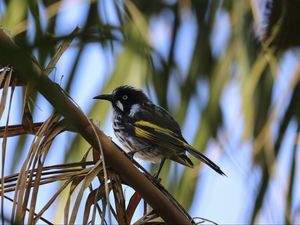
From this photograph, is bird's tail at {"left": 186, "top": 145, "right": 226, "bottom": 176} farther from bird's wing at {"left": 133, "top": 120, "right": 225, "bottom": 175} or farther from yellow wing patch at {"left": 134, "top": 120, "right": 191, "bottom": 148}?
yellow wing patch at {"left": 134, "top": 120, "right": 191, "bottom": 148}

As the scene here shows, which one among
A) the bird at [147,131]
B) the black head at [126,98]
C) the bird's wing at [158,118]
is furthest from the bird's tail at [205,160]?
the black head at [126,98]

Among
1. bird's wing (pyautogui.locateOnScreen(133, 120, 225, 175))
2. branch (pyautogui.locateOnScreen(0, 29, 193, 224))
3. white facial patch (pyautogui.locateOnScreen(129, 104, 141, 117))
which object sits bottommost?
bird's wing (pyautogui.locateOnScreen(133, 120, 225, 175))

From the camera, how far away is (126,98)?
12.6ft

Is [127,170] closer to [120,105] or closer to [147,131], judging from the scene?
[147,131]

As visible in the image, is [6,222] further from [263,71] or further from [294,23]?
[263,71]

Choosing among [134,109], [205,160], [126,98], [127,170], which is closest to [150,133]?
[134,109]

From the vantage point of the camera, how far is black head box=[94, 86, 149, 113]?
3676 millimetres

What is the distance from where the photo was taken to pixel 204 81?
8.63ft

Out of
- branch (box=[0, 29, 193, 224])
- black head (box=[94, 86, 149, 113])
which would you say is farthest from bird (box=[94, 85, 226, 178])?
branch (box=[0, 29, 193, 224])

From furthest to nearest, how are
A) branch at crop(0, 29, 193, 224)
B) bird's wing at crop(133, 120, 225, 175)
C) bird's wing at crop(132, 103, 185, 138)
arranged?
bird's wing at crop(132, 103, 185, 138) < bird's wing at crop(133, 120, 225, 175) < branch at crop(0, 29, 193, 224)

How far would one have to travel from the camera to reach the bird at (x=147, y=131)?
3102 millimetres

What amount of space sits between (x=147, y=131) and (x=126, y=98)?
573 mm

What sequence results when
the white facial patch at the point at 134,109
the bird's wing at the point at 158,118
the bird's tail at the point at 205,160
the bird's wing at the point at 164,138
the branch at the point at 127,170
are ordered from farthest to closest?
the white facial patch at the point at 134,109 → the bird's wing at the point at 158,118 → the bird's wing at the point at 164,138 → the bird's tail at the point at 205,160 → the branch at the point at 127,170

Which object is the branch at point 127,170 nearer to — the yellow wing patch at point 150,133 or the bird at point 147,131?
the bird at point 147,131
